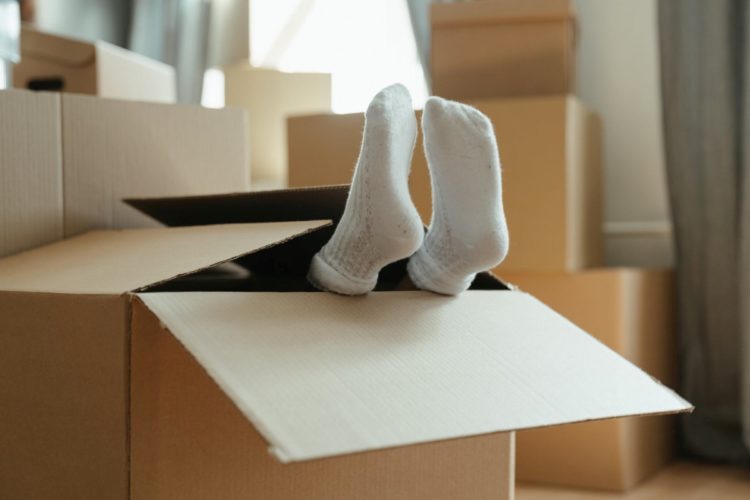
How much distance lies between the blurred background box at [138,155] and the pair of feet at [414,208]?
383mm

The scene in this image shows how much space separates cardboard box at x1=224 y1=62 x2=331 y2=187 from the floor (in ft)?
3.63

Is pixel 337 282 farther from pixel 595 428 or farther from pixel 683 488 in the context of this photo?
pixel 683 488

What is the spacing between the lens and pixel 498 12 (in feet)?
5.50

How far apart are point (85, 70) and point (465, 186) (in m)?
1.00

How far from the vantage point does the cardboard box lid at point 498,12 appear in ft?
5.42

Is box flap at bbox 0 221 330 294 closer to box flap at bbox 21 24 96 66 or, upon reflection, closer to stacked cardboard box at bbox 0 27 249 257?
stacked cardboard box at bbox 0 27 249 257

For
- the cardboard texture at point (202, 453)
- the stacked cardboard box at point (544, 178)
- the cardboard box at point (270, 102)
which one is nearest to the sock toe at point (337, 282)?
the cardboard texture at point (202, 453)

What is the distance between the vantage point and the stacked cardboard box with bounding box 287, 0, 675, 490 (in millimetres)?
1557

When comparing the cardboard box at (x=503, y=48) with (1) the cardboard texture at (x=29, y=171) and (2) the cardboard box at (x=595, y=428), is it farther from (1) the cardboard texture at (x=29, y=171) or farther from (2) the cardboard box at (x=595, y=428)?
(1) the cardboard texture at (x=29, y=171)

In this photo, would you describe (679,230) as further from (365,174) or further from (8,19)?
(8,19)

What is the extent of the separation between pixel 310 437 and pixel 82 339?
0.27 m

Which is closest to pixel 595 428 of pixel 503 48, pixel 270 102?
pixel 503 48

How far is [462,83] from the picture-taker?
173cm

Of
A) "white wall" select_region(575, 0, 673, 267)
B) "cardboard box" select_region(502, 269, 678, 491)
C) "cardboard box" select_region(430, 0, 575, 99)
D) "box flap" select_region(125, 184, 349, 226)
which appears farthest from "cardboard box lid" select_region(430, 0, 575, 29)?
"box flap" select_region(125, 184, 349, 226)
